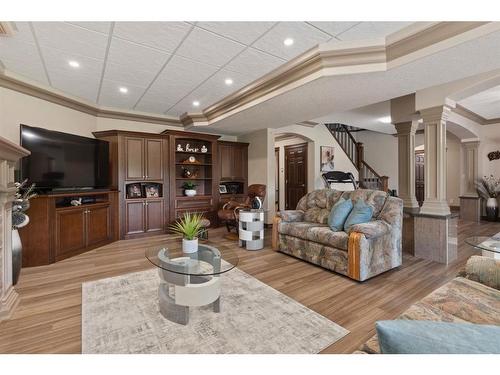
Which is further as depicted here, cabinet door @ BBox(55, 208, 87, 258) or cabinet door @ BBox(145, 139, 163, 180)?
cabinet door @ BBox(145, 139, 163, 180)

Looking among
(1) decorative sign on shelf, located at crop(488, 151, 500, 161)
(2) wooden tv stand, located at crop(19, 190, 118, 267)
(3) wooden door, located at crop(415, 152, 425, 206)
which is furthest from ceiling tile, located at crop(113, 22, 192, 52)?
(3) wooden door, located at crop(415, 152, 425, 206)

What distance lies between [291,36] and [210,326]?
2.65 m

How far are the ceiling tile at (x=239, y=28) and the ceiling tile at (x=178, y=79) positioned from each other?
73 centimetres

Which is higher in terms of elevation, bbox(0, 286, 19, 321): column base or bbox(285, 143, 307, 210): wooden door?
bbox(285, 143, 307, 210): wooden door

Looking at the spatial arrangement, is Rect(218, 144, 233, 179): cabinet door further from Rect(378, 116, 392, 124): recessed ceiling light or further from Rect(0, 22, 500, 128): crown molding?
Rect(378, 116, 392, 124): recessed ceiling light

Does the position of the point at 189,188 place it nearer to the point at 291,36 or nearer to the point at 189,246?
the point at 189,246

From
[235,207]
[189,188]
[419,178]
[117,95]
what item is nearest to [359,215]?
[235,207]

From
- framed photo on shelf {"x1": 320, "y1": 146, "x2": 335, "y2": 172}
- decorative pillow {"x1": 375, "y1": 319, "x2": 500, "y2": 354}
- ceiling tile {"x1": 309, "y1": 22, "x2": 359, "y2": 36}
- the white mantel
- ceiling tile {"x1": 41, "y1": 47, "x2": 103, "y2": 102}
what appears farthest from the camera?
framed photo on shelf {"x1": 320, "y1": 146, "x2": 335, "y2": 172}

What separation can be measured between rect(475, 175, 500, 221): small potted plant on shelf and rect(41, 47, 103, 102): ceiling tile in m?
8.36

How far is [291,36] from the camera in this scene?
237 centimetres

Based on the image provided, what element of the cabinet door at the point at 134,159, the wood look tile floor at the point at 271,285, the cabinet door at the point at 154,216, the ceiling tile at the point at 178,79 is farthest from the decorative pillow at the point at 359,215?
the cabinet door at the point at 134,159

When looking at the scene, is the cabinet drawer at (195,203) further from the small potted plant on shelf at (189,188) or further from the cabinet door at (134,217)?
the cabinet door at (134,217)

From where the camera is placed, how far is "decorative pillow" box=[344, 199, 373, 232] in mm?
2891
